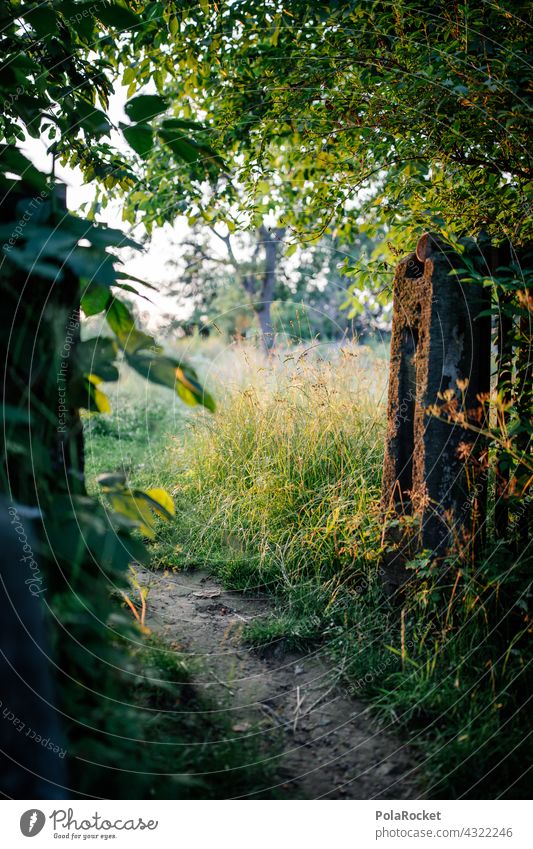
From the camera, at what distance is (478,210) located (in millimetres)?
2539

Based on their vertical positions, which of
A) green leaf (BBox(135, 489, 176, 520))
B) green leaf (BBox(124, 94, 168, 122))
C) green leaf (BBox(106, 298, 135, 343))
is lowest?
green leaf (BBox(135, 489, 176, 520))

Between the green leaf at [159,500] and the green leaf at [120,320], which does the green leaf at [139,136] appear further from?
the green leaf at [159,500]

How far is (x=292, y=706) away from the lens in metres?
2.03

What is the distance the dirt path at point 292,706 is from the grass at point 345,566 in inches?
3.2

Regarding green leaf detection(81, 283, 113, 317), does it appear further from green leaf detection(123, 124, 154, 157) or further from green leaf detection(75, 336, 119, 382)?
green leaf detection(123, 124, 154, 157)

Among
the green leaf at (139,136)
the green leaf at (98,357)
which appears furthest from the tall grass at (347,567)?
the green leaf at (139,136)

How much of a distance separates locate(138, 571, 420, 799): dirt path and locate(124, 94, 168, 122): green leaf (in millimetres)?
1740

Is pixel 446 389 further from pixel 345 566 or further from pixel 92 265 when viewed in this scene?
pixel 92 265

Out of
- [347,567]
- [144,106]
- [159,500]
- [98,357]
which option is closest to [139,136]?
[144,106]

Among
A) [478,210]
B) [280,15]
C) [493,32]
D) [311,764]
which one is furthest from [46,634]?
[280,15]

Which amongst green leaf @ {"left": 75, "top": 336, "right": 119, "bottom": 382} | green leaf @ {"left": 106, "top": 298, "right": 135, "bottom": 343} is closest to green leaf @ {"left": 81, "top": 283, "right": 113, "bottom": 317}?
green leaf @ {"left": 106, "top": 298, "right": 135, "bottom": 343}

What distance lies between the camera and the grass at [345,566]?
181 centimetres

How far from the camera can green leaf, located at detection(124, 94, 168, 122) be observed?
140 cm

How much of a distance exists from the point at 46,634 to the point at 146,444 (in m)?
4.42
